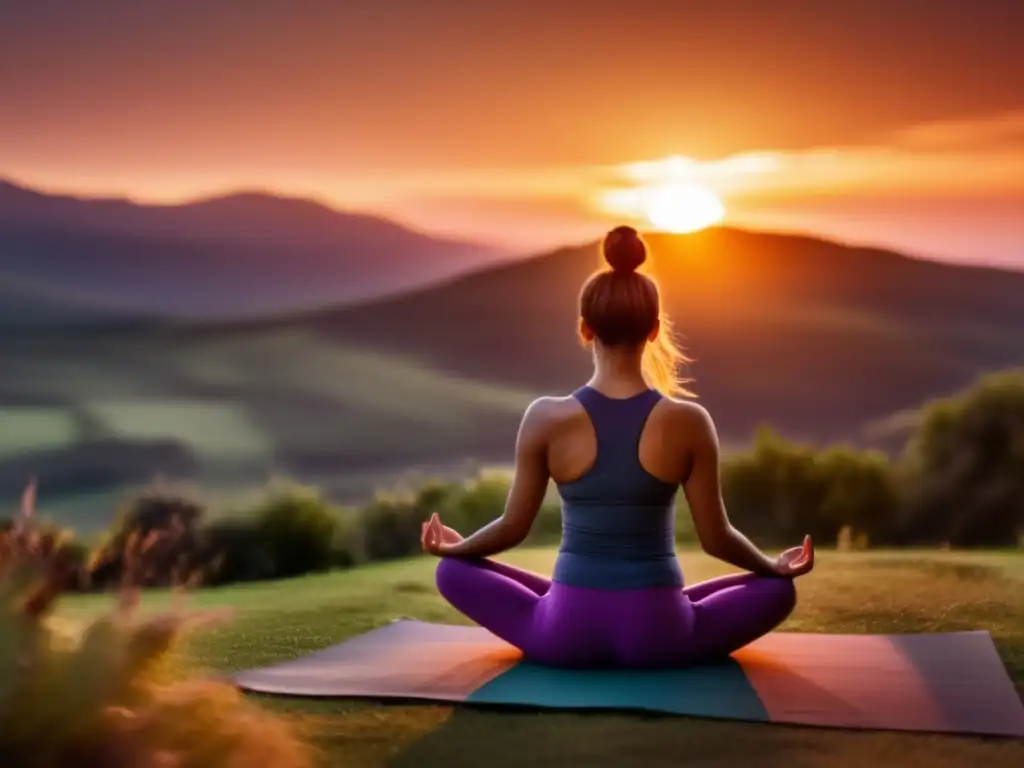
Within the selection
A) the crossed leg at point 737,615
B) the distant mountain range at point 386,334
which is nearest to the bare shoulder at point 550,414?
the crossed leg at point 737,615

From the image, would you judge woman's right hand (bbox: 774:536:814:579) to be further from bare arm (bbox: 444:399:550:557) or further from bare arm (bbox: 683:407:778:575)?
bare arm (bbox: 444:399:550:557)

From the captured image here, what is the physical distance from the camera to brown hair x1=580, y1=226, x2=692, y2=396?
246 centimetres

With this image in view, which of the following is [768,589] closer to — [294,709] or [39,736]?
[294,709]

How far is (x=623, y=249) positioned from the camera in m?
2.48

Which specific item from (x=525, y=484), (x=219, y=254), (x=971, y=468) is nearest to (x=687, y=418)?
(x=525, y=484)

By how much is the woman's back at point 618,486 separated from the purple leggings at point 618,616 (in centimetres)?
4

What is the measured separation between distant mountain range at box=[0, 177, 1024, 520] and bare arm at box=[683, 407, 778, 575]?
2.39 metres

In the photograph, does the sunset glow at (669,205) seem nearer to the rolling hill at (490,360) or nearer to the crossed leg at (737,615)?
the rolling hill at (490,360)

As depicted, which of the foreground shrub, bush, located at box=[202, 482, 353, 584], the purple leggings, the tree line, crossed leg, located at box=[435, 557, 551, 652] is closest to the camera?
the foreground shrub

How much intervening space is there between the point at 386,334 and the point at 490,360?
1.40 ft

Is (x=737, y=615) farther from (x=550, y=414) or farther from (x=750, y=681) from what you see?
(x=550, y=414)

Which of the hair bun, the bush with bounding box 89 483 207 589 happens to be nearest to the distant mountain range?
the bush with bounding box 89 483 207 589

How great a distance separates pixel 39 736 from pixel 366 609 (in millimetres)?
2025

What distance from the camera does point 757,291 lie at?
5.16 m
